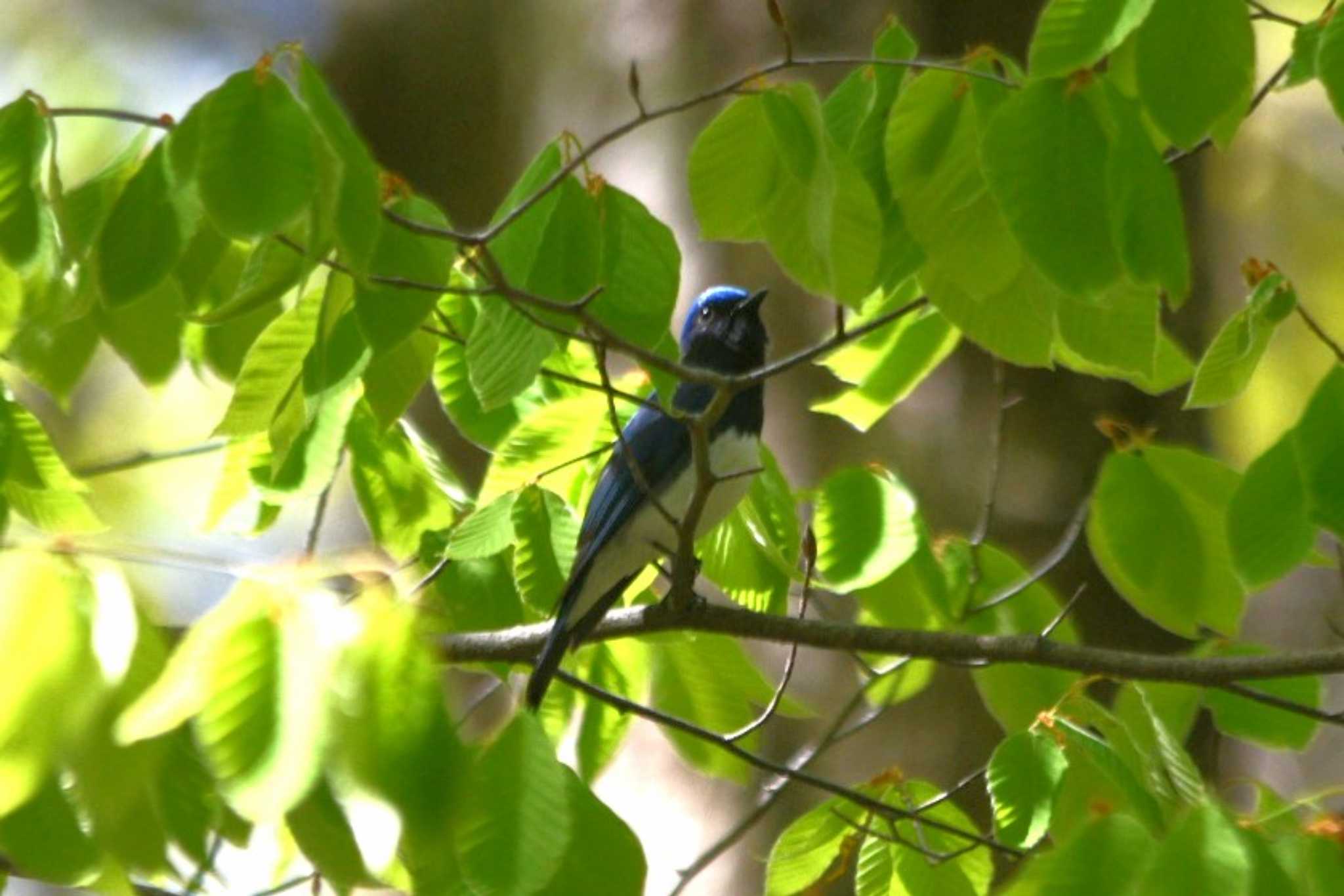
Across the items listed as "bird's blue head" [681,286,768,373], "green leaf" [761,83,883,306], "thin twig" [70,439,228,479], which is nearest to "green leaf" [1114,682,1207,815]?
"green leaf" [761,83,883,306]

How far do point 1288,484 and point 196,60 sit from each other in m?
4.19

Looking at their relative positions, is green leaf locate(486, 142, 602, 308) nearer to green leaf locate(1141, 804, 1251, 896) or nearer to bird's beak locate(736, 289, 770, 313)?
green leaf locate(1141, 804, 1251, 896)

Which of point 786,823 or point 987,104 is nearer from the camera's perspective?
point 987,104

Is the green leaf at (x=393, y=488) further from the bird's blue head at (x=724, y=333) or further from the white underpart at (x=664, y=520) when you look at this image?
the bird's blue head at (x=724, y=333)

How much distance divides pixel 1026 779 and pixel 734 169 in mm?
823

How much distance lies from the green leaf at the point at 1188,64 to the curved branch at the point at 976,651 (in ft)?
2.43

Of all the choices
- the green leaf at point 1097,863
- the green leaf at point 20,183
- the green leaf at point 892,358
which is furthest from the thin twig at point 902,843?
the green leaf at point 20,183

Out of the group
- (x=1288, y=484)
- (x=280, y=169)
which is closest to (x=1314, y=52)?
(x=1288, y=484)

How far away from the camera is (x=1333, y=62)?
5.15 feet

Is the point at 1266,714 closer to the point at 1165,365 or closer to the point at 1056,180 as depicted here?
the point at 1165,365

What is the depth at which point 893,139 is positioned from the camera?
1.74 meters

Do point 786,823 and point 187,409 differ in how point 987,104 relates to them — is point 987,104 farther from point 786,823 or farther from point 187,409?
point 187,409

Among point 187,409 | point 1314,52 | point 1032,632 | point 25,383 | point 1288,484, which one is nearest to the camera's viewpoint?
point 1314,52

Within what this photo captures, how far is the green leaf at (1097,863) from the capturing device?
1.38 m
